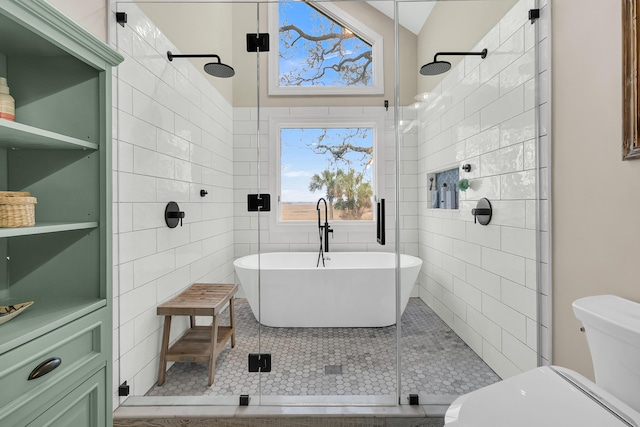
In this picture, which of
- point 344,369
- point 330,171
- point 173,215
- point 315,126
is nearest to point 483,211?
point 330,171

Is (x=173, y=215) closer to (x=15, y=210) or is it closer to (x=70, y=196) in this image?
(x=70, y=196)

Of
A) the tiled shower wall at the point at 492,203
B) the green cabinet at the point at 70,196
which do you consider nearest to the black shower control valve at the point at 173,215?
the green cabinet at the point at 70,196

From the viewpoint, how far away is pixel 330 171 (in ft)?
7.67

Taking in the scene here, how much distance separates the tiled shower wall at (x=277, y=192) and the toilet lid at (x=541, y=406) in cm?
93

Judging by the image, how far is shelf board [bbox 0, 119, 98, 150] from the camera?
3.39ft

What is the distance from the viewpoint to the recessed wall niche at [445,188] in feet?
6.40

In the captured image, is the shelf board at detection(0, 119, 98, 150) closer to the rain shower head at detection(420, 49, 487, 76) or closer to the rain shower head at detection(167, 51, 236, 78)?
the rain shower head at detection(167, 51, 236, 78)

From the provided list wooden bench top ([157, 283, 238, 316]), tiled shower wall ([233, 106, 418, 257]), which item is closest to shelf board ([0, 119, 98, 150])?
tiled shower wall ([233, 106, 418, 257])

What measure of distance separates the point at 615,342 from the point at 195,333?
210 centimetres

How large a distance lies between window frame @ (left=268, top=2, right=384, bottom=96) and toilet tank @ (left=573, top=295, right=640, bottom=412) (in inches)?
67.6

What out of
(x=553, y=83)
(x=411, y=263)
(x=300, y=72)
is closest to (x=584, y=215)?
(x=553, y=83)

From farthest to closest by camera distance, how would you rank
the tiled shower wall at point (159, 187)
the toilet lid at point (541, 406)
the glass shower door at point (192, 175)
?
1. the glass shower door at point (192, 175)
2. the tiled shower wall at point (159, 187)
3. the toilet lid at point (541, 406)

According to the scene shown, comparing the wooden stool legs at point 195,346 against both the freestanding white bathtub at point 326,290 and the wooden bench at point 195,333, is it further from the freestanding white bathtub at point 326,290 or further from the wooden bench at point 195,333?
the freestanding white bathtub at point 326,290

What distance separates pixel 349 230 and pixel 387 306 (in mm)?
643
